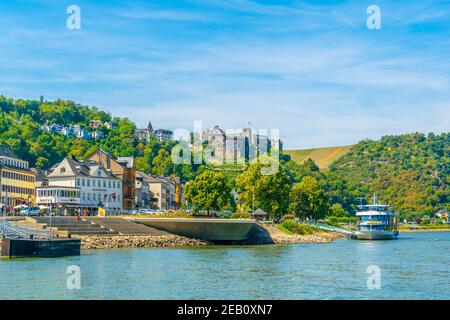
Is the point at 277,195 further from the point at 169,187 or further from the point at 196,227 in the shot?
the point at 169,187

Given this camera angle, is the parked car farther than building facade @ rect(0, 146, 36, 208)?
No

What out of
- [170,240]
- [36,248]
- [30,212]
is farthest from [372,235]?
[36,248]

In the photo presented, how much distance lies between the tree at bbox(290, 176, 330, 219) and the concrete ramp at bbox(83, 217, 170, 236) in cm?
6784

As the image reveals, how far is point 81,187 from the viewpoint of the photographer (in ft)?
419

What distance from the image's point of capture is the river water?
44.1 m

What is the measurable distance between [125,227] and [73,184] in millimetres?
32081

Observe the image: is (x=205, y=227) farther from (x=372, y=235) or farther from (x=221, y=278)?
(x=221, y=278)

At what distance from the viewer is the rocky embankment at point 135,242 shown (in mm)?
86625

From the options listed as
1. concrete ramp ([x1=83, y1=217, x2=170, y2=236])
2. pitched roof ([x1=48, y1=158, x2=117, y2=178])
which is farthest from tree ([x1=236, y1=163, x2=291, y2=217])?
concrete ramp ([x1=83, y1=217, x2=170, y2=236])

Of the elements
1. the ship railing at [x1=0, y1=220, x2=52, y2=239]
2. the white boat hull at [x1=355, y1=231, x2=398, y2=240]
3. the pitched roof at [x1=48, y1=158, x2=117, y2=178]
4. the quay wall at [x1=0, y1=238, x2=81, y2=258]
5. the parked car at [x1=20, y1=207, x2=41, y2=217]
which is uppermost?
the pitched roof at [x1=48, y1=158, x2=117, y2=178]

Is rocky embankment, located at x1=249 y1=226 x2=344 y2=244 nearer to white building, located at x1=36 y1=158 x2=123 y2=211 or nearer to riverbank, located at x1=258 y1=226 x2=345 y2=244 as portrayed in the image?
riverbank, located at x1=258 y1=226 x2=345 y2=244

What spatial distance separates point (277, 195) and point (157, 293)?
307ft

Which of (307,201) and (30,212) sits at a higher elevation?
(307,201)

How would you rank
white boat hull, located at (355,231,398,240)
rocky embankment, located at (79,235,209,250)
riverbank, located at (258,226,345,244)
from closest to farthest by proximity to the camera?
rocky embankment, located at (79,235,209,250)
riverbank, located at (258,226,345,244)
white boat hull, located at (355,231,398,240)
